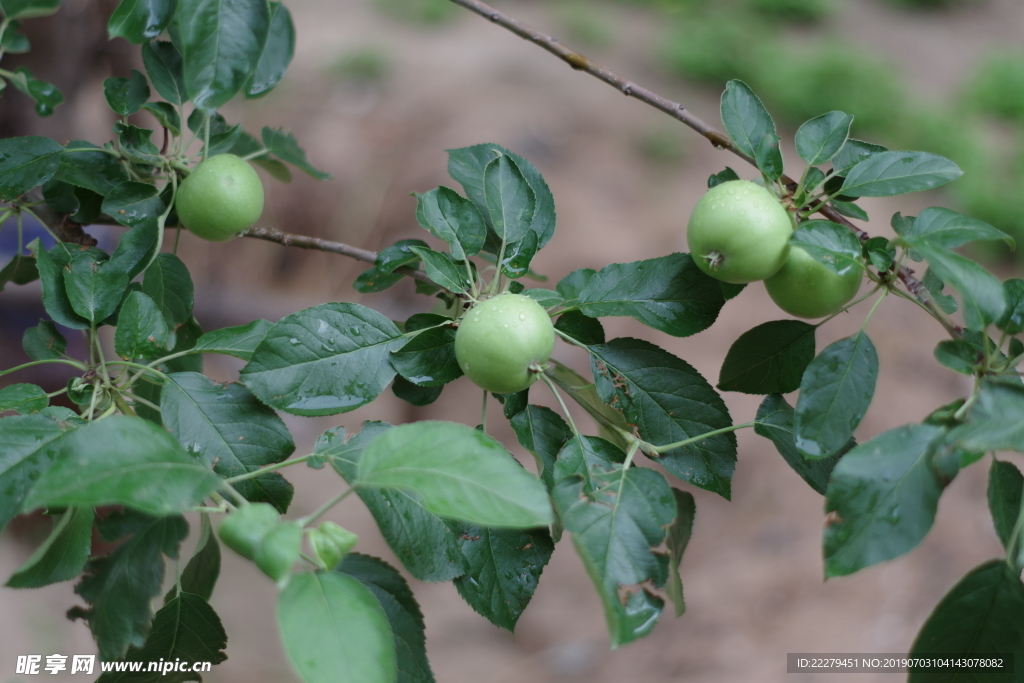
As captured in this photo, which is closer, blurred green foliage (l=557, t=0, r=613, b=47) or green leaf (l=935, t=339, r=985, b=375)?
green leaf (l=935, t=339, r=985, b=375)

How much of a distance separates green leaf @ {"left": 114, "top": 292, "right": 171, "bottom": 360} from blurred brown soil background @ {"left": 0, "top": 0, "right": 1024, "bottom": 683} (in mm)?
795

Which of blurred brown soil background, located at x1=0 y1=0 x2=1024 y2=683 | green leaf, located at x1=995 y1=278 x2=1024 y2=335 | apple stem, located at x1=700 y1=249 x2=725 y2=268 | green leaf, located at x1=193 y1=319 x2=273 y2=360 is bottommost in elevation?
blurred brown soil background, located at x1=0 y1=0 x2=1024 y2=683

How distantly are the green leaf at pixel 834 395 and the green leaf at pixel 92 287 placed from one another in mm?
613

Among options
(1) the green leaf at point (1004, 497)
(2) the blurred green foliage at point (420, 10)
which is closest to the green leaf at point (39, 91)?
(1) the green leaf at point (1004, 497)

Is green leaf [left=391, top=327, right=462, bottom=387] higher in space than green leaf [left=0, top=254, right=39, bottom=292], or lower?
higher

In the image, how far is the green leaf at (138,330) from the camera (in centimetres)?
62

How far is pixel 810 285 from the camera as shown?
603 millimetres

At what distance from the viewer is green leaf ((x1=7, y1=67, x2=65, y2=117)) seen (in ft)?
2.51

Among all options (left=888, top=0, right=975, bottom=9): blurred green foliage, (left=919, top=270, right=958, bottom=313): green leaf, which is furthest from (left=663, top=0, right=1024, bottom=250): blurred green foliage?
(left=919, top=270, right=958, bottom=313): green leaf

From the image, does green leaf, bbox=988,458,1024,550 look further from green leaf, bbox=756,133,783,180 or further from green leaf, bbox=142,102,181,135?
green leaf, bbox=142,102,181,135

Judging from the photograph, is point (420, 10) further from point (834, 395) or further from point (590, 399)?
point (834, 395)

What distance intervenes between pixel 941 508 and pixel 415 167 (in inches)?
90.3

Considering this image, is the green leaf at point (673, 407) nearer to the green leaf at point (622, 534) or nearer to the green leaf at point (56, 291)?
the green leaf at point (622, 534)

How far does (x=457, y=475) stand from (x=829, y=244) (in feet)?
1.15
